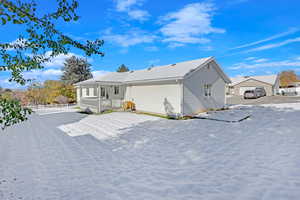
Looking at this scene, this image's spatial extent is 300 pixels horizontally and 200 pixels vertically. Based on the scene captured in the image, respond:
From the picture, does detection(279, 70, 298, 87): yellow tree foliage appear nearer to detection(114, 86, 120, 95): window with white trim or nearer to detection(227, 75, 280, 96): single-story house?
detection(227, 75, 280, 96): single-story house

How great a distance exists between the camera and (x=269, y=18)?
1438 cm

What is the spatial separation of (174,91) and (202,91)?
2850 millimetres

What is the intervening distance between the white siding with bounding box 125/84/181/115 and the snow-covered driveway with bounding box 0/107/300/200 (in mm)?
5283

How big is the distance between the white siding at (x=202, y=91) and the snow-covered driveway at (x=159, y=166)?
5276 millimetres

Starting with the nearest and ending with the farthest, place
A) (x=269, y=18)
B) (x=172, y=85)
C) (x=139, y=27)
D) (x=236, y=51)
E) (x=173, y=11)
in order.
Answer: (x=173, y=11) < (x=172, y=85) < (x=269, y=18) < (x=139, y=27) < (x=236, y=51)

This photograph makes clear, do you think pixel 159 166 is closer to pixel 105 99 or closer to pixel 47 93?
pixel 105 99

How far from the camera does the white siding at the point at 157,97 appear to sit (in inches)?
506

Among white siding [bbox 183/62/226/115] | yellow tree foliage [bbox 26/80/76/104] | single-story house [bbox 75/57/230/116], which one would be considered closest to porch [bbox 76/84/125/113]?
single-story house [bbox 75/57/230/116]

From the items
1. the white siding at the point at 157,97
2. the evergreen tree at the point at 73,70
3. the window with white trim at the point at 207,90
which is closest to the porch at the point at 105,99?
the white siding at the point at 157,97

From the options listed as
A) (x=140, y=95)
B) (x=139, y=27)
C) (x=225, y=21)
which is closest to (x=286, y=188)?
(x=140, y=95)

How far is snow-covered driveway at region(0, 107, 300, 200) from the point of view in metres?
3.50

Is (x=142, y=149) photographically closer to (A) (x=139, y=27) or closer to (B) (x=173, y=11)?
(B) (x=173, y=11)

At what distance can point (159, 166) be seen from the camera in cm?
481

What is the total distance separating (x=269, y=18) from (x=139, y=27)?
12.1 m
